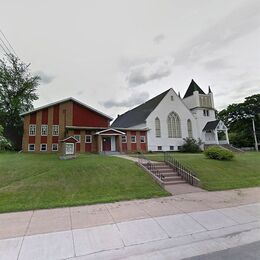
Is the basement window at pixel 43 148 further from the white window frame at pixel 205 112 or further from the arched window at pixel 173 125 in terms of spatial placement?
the white window frame at pixel 205 112

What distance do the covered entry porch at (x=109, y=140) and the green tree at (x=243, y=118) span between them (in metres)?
31.5

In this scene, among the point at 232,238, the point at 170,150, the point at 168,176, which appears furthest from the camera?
the point at 170,150

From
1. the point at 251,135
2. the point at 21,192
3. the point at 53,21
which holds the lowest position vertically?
the point at 21,192

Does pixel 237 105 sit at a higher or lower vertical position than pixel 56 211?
higher

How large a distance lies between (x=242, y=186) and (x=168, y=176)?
3.89 m

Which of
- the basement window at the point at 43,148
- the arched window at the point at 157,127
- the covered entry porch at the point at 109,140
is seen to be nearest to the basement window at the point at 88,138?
the covered entry porch at the point at 109,140

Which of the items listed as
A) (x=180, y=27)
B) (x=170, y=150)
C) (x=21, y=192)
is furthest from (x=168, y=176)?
(x=170, y=150)

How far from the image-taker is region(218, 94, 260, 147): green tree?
41.1 metres

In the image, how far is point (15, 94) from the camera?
32688 mm

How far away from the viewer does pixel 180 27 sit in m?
10.4

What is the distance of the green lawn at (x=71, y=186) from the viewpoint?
733 centimetres

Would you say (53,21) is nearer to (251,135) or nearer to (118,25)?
(118,25)

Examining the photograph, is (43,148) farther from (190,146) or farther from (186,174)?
(190,146)

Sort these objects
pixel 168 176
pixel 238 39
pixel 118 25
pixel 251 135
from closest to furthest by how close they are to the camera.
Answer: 1. pixel 238 39
2. pixel 118 25
3. pixel 168 176
4. pixel 251 135
